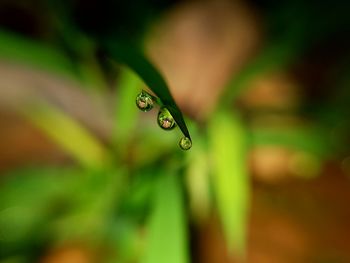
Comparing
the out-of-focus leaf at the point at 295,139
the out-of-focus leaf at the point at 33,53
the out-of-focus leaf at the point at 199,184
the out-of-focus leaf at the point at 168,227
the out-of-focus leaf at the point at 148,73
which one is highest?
the out-of-focus leaf at the point at 295,139

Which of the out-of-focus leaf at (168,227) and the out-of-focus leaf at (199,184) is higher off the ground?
the out-of-focus leaf at (199,184)

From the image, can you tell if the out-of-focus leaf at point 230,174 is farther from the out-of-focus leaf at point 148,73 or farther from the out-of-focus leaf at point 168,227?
the out-of-focus leaf at point 148,73

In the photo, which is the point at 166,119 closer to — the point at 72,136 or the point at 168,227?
the point at 168,227

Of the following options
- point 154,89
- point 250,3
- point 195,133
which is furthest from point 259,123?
point 154,89

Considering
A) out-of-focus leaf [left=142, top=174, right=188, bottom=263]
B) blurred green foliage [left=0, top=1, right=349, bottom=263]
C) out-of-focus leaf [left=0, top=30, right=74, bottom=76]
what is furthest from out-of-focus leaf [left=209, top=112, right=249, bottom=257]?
out-of-focus leaf [left=0, top=30, right=74, bottom=76]

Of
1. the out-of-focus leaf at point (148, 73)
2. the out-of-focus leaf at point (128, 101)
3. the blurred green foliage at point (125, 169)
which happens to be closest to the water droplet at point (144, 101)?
the out-of-focus leaf at point (148, 73)

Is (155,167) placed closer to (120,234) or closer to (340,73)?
(120,234)

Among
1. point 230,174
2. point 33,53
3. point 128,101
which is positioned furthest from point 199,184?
point 33,53
